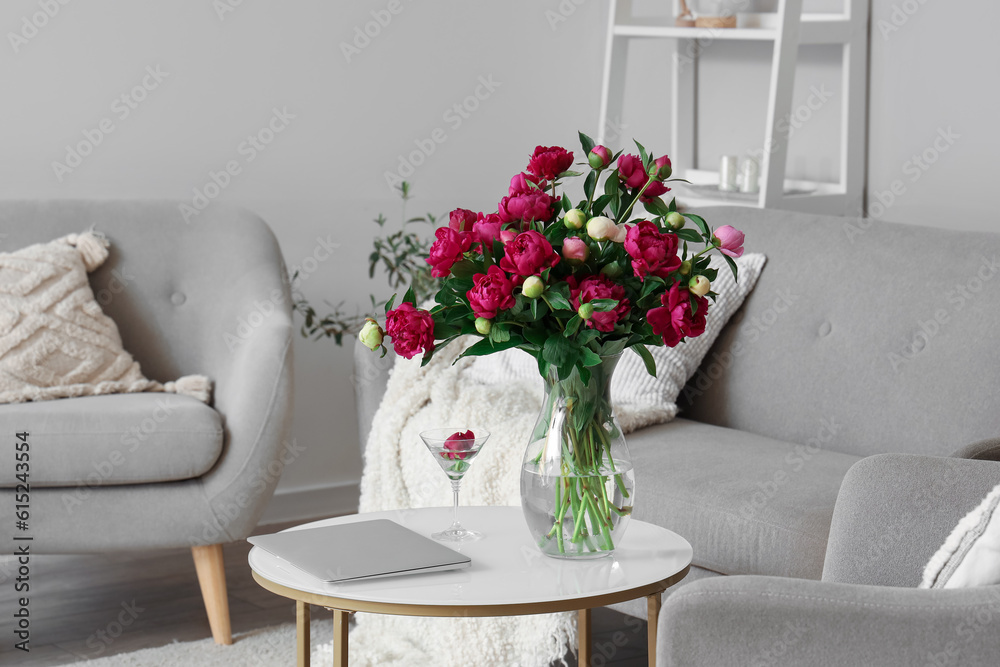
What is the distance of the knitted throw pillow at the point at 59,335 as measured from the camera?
2.43 m

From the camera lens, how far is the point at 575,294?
4.22 ft

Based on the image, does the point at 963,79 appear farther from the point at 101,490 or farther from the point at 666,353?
the point at 101,490

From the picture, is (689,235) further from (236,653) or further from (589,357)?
(236,653)

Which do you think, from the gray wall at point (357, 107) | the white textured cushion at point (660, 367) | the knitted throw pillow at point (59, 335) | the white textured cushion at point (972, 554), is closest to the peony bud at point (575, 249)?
the white textured cushion at point (972, 554)

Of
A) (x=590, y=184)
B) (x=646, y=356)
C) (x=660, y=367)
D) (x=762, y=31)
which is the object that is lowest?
(x=660, y=367)

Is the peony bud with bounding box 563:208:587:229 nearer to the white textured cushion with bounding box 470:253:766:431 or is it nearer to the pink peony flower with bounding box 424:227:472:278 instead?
the pink peony flower with bounding box 424:227:472:278

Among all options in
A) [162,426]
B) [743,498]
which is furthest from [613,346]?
[162,426]

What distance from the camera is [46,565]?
112 inches

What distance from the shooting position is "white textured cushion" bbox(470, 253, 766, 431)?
7.67ft

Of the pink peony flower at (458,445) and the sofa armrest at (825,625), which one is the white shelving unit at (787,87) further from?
the sofa armrest at (825,625)

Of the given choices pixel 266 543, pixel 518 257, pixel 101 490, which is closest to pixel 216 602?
pixel 101 490

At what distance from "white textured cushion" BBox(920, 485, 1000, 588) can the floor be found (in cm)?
111

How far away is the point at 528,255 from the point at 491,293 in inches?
2.3

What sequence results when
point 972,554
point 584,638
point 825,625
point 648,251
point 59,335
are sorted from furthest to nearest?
1. point 59,335
2. point 584,638
3. point 648,251
4. point 972,554
5. point 825,625
